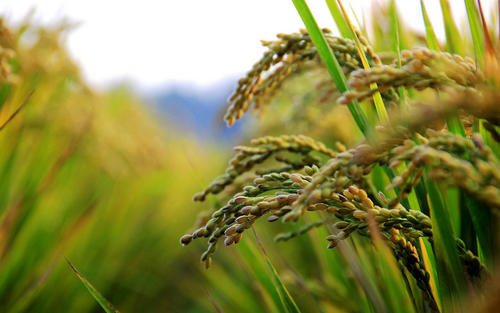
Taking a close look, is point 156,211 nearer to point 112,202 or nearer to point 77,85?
point 112,202

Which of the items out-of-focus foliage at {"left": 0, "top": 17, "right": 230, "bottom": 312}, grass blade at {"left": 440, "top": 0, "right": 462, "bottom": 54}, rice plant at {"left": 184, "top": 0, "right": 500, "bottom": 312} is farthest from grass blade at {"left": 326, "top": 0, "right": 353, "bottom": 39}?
out-of-focus foliage at {"left": 0, "top": 17, "right": 230, "bottom": 312}

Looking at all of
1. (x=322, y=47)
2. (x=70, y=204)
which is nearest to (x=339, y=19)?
(x=322, y=47)

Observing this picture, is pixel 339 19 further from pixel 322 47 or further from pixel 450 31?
pixel 450 31

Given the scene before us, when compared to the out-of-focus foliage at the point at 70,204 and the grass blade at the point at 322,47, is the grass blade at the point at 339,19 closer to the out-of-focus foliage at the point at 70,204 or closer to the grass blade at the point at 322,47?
the grass blade at the point at 322,47

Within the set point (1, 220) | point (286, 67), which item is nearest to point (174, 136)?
point (1, 220)

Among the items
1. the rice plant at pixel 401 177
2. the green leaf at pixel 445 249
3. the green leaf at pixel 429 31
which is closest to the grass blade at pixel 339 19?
the rice plant at pixel 401 177

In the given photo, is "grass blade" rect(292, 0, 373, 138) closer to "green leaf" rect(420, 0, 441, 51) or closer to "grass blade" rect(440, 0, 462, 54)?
"green leaf" rect(420, 0, 441, 51)

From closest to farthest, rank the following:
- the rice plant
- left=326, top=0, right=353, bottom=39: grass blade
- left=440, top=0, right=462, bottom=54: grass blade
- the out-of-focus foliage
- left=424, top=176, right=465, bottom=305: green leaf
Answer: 1. the rice plant
2. left=424, top=176, right=465, bottom=305: green leaf
3. left=326, top=0, right=353, bottom=39: grass blade
4. left=440, top=0, right=462, bottom=54: grass blade
5. the out-of-focus foliage

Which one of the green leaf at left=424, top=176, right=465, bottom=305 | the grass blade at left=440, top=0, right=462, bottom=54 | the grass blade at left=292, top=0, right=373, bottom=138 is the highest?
the grass blade at left=292, top=0, right=373, bottom=138
